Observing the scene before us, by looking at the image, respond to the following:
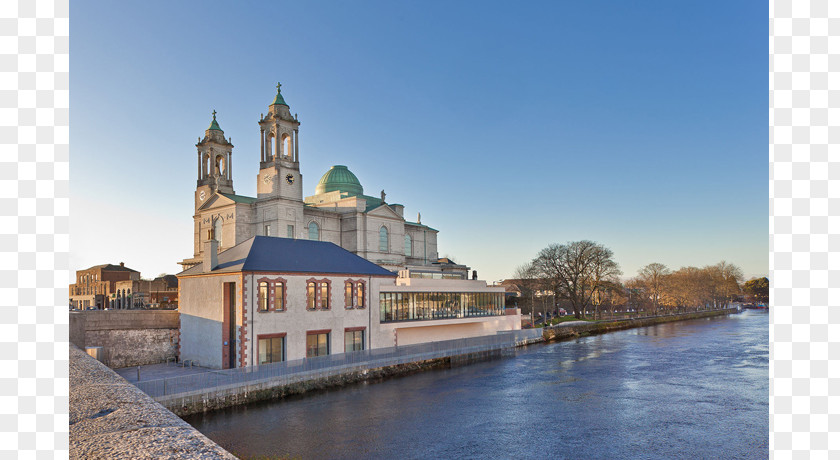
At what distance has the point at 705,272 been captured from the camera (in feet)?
433

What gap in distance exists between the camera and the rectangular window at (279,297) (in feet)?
105

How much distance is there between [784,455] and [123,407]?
51.2 ft

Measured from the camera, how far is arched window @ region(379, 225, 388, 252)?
70.4m

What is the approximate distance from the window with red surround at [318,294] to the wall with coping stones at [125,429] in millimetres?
15771

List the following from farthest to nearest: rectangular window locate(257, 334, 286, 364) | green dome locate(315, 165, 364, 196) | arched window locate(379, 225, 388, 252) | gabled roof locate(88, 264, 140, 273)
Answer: gabled roof locate(88, 264, 140, 273)
green dome locate(315, 165, 364, 196)
arched window locate(379, 225, 388, 252)
rectangular window locate(257, 334, 286, 364)

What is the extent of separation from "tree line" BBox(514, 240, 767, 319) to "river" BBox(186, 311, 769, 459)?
38078 millimetres

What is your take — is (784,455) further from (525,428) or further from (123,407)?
(525,428)

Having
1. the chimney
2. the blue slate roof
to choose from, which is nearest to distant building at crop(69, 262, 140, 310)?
the chimney

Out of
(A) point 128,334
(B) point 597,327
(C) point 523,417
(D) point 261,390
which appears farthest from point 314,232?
(C) point 523,417

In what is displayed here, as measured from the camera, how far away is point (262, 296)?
31.3 m

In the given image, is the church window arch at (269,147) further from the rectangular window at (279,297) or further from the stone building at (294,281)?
the rectangular window at (279,297)

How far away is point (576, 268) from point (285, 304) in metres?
55.3

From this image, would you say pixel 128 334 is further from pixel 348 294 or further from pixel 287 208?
pixel 287 208

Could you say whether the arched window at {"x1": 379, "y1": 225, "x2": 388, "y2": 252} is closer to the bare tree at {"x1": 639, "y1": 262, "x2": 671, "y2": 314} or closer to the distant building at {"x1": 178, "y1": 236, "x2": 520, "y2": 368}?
the distant building at {"x1": 178, "y1": 236, "x2": 520, "y2": 368}
